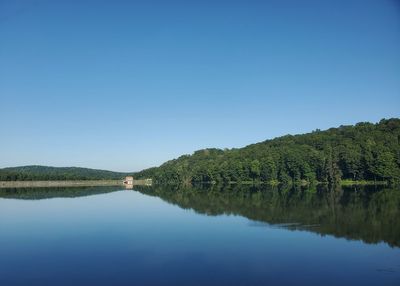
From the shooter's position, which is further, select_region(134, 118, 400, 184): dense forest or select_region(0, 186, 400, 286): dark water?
select_region(134, 118, 400, 184): dense forest

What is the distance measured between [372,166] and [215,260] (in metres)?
96.1

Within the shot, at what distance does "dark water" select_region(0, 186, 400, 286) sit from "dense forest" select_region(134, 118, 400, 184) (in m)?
72.0

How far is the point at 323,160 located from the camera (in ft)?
403

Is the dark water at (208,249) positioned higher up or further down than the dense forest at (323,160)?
further down

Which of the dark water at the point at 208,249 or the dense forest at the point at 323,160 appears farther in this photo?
the dense forest at the point at 323,160

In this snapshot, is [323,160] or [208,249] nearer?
[208,249]

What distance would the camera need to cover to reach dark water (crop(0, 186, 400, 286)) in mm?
19422

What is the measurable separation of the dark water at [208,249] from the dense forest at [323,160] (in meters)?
72.0

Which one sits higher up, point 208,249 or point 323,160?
point 323,160

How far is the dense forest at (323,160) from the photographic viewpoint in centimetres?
11088

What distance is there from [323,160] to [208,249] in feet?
337

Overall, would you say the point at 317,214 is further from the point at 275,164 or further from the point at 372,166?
the point at 275,164

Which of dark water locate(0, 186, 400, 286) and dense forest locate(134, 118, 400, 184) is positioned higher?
dense forest locate(134, 118, 400, 184)

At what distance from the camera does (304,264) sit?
2170 cm
